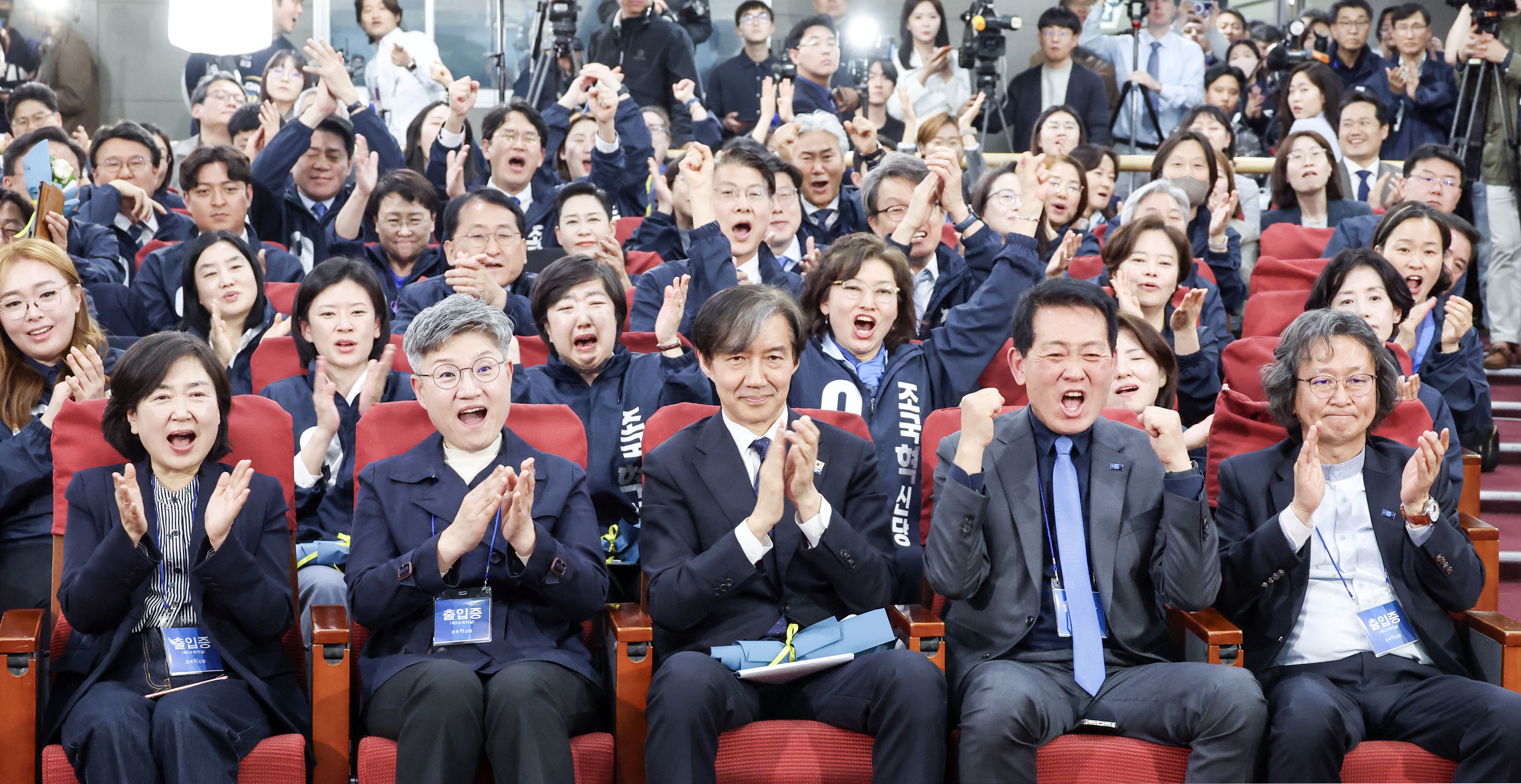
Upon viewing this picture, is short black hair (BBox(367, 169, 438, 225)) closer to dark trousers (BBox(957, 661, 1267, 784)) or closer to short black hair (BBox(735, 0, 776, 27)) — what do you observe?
dark trousers (BBox(957, 661, 1267, 784))

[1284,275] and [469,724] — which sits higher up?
[1284,275]

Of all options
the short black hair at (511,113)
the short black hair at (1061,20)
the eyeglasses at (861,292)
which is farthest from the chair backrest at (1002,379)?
the short black hair at (1061,20)

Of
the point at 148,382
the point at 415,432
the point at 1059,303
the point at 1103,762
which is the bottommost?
the point at 1103,762

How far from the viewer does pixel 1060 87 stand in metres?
6.81

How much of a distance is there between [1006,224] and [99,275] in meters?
2.89

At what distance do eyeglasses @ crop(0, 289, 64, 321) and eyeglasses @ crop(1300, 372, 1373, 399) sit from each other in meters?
2.76

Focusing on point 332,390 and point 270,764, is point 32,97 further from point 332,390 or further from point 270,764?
point 270,764

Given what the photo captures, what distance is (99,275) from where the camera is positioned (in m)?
4.22

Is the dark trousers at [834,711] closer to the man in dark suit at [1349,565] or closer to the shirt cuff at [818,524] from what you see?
the shirt cuff at [818,524]

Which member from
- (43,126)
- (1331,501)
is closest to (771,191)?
(1331,501)

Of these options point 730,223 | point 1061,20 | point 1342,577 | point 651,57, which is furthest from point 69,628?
point 1061,20

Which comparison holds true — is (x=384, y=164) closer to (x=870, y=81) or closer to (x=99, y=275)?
(x=99, y=275)

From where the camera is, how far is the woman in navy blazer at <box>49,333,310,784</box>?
2297 millimetres

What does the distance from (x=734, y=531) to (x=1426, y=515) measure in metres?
1.33
